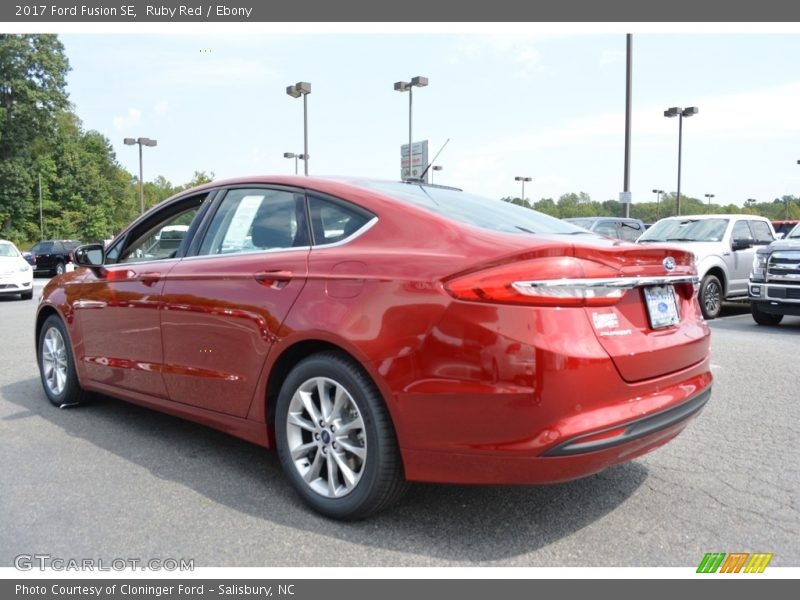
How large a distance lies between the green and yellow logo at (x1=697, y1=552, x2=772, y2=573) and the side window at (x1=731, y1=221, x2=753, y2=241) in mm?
10491

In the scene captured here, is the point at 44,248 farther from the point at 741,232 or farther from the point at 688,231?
the point at 741,232

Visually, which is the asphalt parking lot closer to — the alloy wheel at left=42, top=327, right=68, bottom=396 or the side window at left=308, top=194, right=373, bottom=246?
the alloy wheel at left=42, top=327, right=68, bottom=396

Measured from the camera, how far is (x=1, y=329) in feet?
33.7

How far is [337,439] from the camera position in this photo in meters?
3.12

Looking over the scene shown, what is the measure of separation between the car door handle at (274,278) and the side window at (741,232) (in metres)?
10.8

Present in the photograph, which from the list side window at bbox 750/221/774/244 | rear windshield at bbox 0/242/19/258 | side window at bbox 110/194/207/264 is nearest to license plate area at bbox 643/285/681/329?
side window at bbox 110/194/207/264

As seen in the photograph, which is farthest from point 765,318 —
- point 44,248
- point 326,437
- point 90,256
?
point 44,248

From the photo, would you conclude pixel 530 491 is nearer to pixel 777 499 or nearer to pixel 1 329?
pixel 777 499

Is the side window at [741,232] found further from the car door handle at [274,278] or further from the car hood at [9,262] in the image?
the car hood at [9,262]

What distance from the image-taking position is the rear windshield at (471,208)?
3.27 m

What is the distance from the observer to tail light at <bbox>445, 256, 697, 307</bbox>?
2.67 metres

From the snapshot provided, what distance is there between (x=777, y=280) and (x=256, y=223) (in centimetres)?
861

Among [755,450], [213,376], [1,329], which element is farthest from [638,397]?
[1,329]

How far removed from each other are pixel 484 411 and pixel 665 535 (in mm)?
1056
